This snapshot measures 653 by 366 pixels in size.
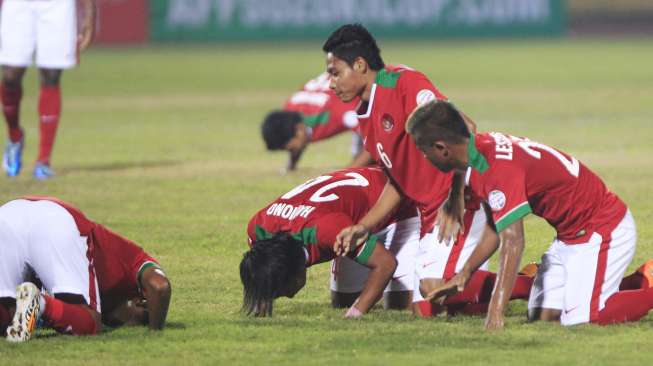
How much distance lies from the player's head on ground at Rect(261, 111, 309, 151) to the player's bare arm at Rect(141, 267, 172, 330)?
6.00 m

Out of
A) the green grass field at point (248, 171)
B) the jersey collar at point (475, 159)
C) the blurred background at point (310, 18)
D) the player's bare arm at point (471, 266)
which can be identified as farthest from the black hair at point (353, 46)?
the blurred background at point (310, 18)

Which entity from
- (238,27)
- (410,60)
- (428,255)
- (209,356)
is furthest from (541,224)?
(238,27)

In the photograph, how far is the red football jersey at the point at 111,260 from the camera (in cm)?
645

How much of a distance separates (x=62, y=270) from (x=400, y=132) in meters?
1.86

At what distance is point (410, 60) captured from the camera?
96.3ft

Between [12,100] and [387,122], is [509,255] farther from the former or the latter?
[12,100]

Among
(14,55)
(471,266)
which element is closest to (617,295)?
(471,266)

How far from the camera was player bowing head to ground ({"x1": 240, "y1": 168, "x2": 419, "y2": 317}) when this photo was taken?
688 centimetres

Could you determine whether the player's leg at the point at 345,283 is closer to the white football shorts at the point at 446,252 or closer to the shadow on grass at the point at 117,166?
the white football shorts at the point at 446,252

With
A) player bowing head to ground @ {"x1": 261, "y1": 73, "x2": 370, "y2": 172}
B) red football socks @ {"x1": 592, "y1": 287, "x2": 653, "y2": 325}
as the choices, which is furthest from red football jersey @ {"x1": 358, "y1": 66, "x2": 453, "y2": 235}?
player bowing head to ground @ {"x1": 261, "y1": 73, "x2": 370, "y2": 172}

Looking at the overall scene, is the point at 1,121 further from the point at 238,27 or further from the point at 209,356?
the point at 238,27

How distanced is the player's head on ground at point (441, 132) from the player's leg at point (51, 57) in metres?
7.11

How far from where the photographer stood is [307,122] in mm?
12727

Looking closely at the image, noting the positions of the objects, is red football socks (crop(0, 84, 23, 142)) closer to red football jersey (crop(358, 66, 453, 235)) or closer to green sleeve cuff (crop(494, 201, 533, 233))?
red football jersey (crop(358, 66, 453, 235))
